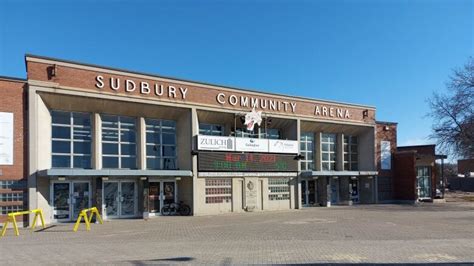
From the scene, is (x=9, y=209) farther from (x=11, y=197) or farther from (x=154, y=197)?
(x=154, y=197)

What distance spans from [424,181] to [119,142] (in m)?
26.9

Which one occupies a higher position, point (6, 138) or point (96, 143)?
point (6, 138)

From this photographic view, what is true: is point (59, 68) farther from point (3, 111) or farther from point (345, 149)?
point (345, 149)

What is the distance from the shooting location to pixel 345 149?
36719 mm

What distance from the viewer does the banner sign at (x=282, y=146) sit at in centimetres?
2980

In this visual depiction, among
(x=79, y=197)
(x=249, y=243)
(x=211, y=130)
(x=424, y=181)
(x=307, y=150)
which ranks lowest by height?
(x=249, y=243)

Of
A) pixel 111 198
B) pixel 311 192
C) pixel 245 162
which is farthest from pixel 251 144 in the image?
pixel 111 198

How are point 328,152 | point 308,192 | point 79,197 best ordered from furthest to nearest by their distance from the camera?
point 328,152
point 308,192
point 79,197

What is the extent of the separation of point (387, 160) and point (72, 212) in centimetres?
2483

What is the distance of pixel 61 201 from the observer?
22.7 m

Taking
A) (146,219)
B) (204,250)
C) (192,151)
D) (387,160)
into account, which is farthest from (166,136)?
(387,160)

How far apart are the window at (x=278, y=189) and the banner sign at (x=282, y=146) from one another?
1.84 meters

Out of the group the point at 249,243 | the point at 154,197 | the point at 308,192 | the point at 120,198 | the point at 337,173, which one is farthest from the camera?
the point at 308,192

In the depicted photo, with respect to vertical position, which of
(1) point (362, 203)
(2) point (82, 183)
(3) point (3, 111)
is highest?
(3) point (3, 111)
